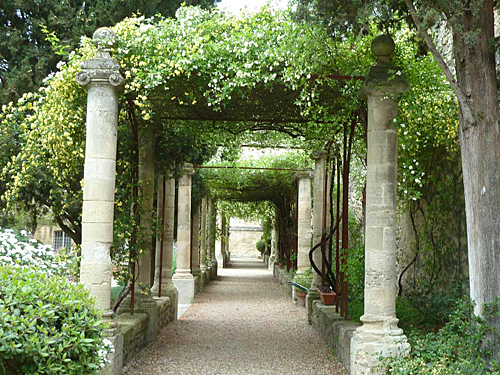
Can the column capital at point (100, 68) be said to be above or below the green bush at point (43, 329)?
above

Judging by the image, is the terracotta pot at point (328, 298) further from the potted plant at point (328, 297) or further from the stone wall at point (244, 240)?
the stone wall at point (244, 240)

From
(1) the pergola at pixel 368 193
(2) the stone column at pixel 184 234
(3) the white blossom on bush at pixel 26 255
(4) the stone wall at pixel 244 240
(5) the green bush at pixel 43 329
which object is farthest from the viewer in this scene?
(4) the stone wall at pixel 244 240

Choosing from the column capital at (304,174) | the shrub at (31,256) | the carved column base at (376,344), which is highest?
the column capital at (304,174)

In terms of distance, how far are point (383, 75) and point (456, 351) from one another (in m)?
2.76

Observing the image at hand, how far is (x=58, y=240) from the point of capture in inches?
1326

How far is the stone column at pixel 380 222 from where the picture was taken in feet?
18.5

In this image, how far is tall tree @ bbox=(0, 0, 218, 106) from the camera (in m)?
10.3

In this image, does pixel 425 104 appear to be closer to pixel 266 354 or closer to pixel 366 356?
pixel 366 356

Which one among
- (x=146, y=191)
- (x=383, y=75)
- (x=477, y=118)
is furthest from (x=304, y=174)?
(x=477, y=118)

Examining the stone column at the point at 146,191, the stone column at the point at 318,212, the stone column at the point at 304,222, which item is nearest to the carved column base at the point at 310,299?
the stone column at the point at 318,212

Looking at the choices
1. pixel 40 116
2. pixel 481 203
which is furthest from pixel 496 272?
pixel 40 116

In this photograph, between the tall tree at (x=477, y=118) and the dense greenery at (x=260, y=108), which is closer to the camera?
the tall tree at (x=477, y=118)

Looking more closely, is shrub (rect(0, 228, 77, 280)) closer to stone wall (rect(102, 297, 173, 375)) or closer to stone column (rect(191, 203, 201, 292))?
stone wall (rect(102, 297, 173, 375))

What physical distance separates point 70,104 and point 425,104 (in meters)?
4.12
